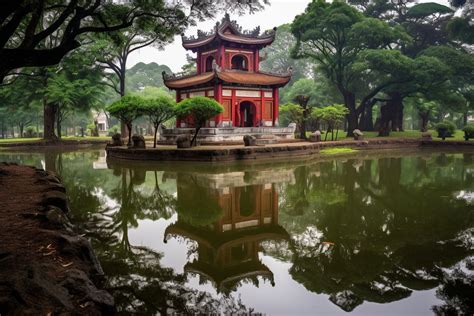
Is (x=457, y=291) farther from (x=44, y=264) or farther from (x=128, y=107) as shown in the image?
(x=128, y=107)

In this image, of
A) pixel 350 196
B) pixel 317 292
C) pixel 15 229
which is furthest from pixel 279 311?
pixel 350 196

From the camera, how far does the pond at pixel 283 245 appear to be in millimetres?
4906

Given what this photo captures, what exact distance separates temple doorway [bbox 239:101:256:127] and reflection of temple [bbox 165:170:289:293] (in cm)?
2297

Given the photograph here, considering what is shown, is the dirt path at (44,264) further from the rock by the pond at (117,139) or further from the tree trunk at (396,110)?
the tree trunk at (396,110)

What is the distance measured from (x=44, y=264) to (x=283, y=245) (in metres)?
4.09

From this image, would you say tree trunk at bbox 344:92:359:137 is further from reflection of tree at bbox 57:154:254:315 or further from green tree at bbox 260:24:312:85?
reflection of tree at bbox 57:154:254:315

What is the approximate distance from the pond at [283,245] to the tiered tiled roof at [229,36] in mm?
23098

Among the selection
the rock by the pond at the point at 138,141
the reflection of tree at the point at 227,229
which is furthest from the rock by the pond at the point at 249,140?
the reflection of tree at the point at 227,229

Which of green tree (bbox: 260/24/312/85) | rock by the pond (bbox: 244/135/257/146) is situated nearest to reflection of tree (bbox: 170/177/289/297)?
rock by the pond (bbox: 244/135/257/146)

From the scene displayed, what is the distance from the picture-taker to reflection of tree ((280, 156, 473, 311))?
17.4ft

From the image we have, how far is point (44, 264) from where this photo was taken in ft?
15.6

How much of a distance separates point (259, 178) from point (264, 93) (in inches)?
802

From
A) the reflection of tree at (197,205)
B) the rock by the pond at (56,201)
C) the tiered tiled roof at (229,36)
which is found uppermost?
the tiered tiled roof at (229,36)

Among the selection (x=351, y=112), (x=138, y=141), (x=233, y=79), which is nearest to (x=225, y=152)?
(x=138, y=141)
